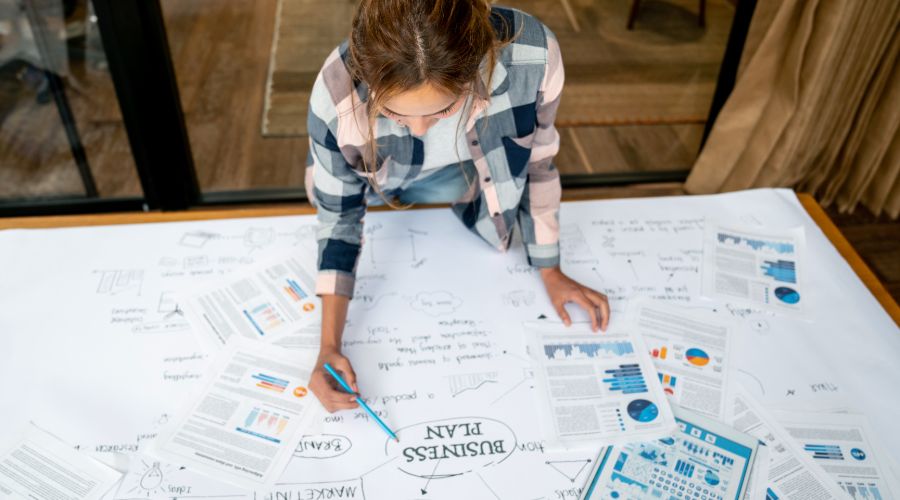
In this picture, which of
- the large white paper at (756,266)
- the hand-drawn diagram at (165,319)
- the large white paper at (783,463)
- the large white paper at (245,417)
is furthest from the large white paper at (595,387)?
the hand-drawn diagram at (165,319)

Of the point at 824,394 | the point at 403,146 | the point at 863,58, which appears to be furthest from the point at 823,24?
the point at 403,146

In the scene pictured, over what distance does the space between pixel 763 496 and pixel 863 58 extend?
4.50 feet

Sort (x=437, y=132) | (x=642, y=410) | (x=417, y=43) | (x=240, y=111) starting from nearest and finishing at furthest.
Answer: (x=417, y=43) < (x=642, y=410) < (x=437, y=132) < (x=240, y=111)

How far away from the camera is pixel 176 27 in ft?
6.09

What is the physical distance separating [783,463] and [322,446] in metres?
0.64

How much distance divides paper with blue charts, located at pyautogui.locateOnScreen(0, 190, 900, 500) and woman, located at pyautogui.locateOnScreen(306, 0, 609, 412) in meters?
0.05

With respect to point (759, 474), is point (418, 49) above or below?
above

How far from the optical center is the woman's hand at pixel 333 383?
1032mm

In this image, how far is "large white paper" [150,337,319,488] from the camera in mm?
976

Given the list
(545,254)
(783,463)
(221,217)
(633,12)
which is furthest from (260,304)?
(633,12)

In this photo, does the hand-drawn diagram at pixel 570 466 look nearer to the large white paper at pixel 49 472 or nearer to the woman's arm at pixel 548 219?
the woman's arm at pixel 548 219

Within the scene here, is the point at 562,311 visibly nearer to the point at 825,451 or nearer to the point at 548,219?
the point at 548,219

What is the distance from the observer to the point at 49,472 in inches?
37.4

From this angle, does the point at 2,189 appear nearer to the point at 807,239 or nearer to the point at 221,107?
the point at 221,107
